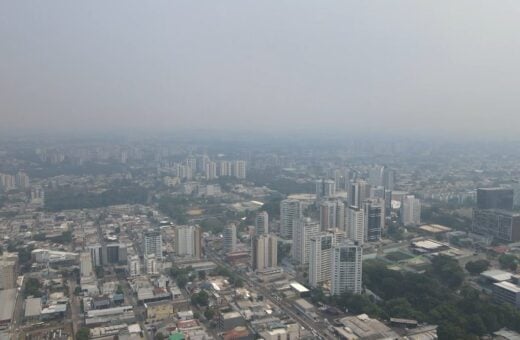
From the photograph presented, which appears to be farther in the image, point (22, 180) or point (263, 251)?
point (22, 180)

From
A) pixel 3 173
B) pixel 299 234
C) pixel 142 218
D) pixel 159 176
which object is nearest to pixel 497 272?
pixel 299 234

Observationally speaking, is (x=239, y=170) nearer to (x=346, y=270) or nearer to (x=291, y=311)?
(x=346, y=270)

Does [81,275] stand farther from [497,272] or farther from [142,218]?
[497,272]

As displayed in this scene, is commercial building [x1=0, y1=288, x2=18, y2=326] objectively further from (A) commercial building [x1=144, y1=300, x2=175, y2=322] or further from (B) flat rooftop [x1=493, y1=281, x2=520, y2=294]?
(B) flat rooftop [x1=493, y1=281, x2=520, y2=294]

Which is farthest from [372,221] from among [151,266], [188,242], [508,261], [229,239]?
[151,266]

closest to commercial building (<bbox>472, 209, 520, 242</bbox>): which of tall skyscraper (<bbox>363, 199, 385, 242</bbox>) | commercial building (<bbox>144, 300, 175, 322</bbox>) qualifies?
tall skyscraper (<bbox>363, 199, 385, 242</bbox>)
